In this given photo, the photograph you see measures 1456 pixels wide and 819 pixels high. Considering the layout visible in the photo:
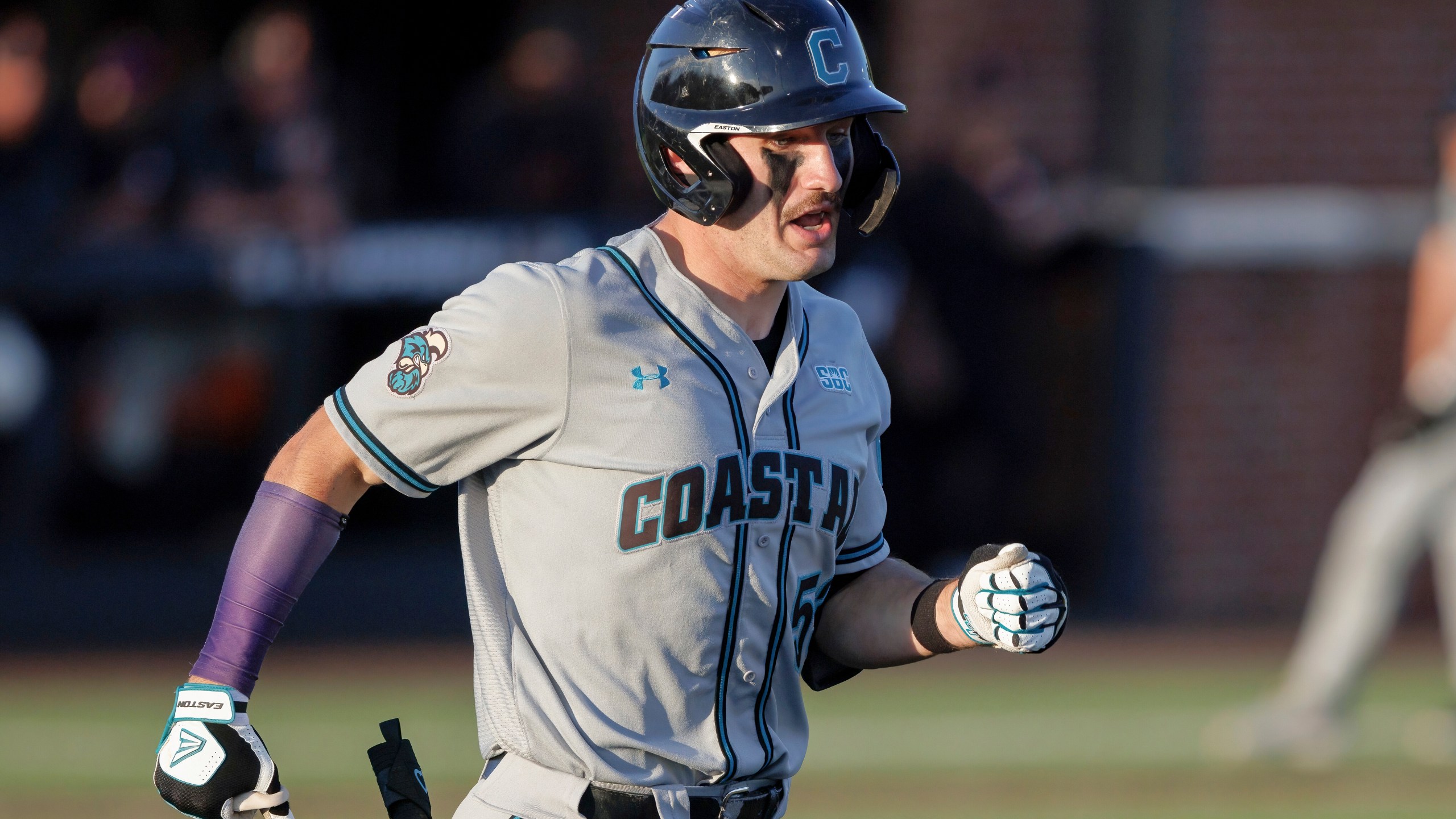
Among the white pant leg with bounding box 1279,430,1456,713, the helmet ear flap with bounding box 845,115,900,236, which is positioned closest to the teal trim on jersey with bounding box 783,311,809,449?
the helmet ear flap with bounding box 845,115,900,236

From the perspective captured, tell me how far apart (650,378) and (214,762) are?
96 centimetres

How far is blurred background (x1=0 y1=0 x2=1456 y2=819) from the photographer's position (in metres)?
10.7

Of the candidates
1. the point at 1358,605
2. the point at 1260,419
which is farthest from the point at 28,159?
the point at 1260,419

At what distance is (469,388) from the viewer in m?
3.38

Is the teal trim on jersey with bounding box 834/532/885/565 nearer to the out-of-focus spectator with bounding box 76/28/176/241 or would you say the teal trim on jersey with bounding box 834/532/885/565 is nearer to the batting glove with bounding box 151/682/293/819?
the batting glove with bounding box 151/682/293/819

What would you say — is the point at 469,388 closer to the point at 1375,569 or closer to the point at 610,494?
the point at 610,494

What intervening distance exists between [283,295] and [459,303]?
8.17 m

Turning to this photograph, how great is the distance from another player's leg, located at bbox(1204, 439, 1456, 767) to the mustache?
5204mm

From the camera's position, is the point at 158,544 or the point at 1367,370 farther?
the point at 1367,370

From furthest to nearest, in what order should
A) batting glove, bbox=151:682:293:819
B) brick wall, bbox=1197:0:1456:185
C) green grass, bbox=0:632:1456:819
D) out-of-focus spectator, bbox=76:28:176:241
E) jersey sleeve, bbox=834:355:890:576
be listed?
brick wall, bbox=1197:0:1456:185 < out-of-focus spectator, bbox=76:28:176:241 < green grass, bbox=0:632:1456:819 < jersey sleeve, bbox=834:355:890:576 < batting glove, bbox=151:682:293:819

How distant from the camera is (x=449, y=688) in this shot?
9.84 m

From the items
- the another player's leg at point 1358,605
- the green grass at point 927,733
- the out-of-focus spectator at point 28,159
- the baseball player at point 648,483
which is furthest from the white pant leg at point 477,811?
the out-of-focus spectator at point 28,159

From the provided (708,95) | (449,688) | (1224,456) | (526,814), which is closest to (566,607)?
(526,814)

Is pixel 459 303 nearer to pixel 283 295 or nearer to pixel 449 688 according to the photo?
pixel 449 688
